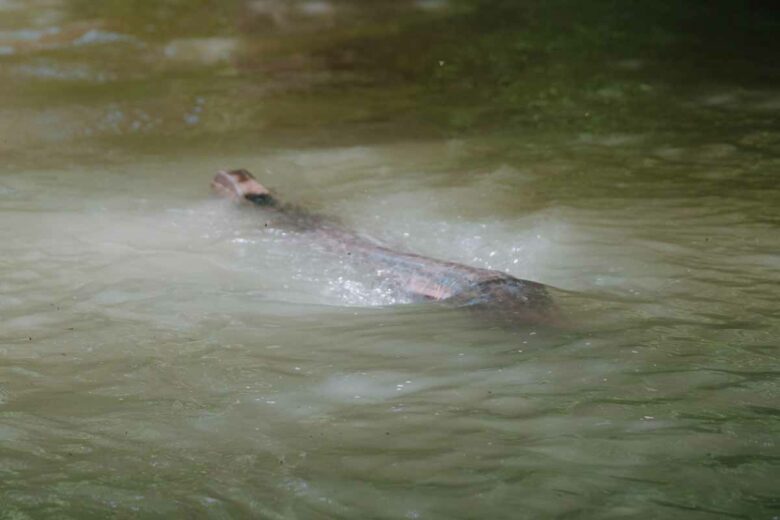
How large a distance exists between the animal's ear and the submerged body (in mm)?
384

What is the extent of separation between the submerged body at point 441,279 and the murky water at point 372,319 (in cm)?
14

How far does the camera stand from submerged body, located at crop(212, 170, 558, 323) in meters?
5.12

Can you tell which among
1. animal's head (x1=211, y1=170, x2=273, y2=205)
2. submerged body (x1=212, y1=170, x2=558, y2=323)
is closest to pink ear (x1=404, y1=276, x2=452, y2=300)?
submerged body (x1=212, y1=170, x2=558, y2=323)

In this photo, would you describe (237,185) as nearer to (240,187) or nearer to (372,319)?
(240,187)

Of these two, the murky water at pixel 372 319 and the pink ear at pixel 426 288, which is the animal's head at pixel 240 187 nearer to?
the murky water at pixel 372 319

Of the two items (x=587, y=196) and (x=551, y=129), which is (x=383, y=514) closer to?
(x=587, y=196)

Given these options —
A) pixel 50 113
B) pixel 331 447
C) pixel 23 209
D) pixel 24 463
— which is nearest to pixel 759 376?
pixel 331 447

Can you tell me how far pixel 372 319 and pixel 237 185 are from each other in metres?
2.39

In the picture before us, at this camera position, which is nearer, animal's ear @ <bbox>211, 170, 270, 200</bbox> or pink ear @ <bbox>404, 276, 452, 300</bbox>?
pink ear @ <bbox>404, 276, 452, 300</bbox>

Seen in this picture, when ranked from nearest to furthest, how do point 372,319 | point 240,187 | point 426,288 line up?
point 372,319, point 426,288, point 240,187

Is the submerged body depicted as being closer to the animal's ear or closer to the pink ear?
the pink ear

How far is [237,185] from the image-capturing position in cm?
719

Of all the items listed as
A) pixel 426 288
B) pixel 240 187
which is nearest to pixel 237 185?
pixel 240 187

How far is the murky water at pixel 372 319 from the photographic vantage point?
11.1ft
